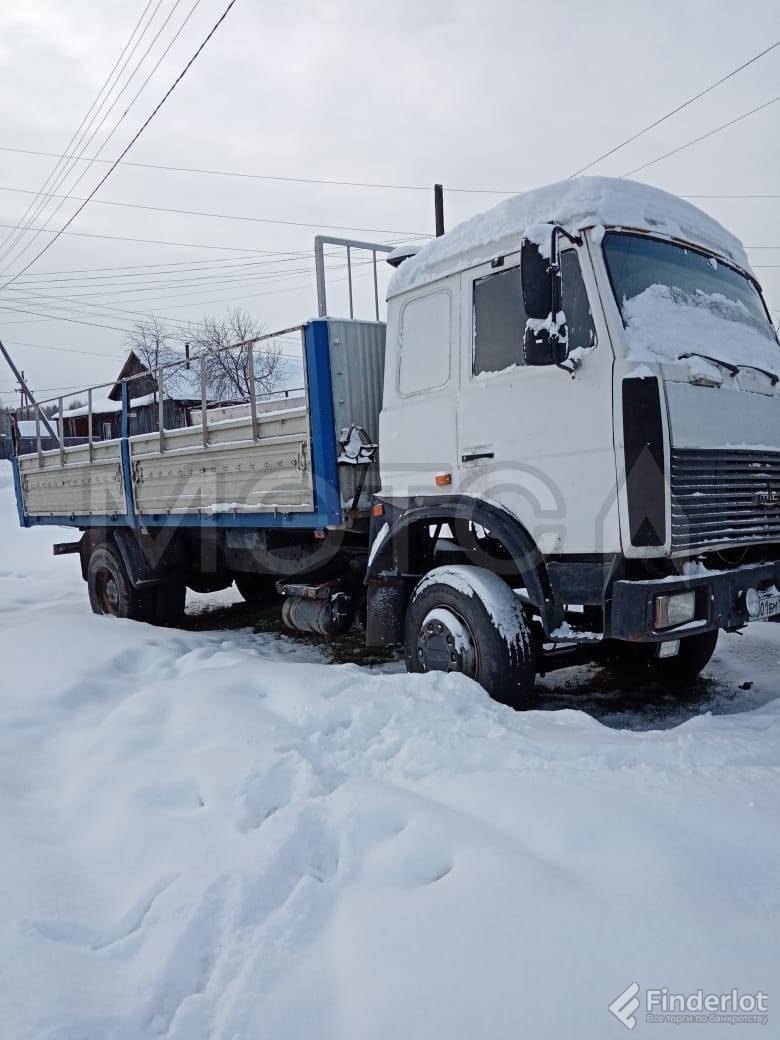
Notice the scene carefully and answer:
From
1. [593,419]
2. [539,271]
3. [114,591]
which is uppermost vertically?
[539,271]

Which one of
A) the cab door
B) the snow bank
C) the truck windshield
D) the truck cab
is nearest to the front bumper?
the truck cab

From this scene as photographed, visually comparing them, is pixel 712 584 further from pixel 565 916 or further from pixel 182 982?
pixel 182 982

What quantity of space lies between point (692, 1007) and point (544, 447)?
2.56 meters

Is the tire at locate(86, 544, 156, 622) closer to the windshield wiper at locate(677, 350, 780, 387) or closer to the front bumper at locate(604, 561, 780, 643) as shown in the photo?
the front bumper at locate(604, 561, 780, 643)

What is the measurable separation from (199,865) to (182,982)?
0.46 meters

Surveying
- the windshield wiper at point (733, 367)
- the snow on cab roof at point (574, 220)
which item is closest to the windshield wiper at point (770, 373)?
the windshield wiper at point (733, 367)

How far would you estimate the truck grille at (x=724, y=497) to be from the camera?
3420mm

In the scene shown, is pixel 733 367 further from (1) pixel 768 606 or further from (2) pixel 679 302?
(1) pixel 768 606

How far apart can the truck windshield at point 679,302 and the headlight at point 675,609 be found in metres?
1.14

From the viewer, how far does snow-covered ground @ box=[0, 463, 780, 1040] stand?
1791 millimetres

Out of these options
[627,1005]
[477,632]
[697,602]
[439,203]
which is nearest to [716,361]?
[697,602]

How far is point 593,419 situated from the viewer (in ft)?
11.7

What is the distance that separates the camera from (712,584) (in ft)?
11.6

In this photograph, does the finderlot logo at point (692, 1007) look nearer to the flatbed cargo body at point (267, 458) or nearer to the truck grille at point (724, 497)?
the truck grille at point (724, 497)
